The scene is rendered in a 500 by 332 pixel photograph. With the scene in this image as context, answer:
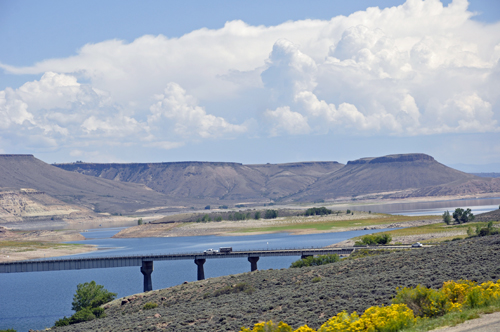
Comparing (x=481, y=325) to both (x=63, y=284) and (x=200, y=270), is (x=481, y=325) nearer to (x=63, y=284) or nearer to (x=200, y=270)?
(x=200, y=270)

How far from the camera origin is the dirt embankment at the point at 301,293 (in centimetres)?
3044

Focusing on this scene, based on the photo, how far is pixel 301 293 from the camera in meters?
36.8

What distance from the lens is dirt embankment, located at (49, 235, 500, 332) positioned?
30438mm

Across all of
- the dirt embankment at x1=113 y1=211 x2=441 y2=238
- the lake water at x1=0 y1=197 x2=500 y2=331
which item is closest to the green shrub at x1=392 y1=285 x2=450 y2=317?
the lake water at x1=0 y1=197 x2=500 y2=331

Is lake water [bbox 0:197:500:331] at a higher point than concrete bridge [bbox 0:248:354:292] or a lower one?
lower

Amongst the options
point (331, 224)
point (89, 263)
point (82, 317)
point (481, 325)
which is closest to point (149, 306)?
point (82, 317)

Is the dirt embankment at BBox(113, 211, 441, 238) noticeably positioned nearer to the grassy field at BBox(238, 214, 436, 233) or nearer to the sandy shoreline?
the grassy field at BBox(238, 214, 436, 233)

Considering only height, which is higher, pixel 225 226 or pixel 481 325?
pixel 481 325

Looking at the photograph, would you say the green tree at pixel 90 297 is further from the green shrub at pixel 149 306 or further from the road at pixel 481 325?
the road at pixel 481 325

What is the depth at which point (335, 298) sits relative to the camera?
107ft

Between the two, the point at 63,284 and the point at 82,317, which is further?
the point at 63,284

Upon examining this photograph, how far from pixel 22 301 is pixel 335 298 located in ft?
170

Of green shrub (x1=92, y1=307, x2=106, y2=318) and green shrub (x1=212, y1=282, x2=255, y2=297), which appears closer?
green shrub (x1=212, y1=282, x2=255, y2=297)

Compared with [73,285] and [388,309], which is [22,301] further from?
[388,309]
